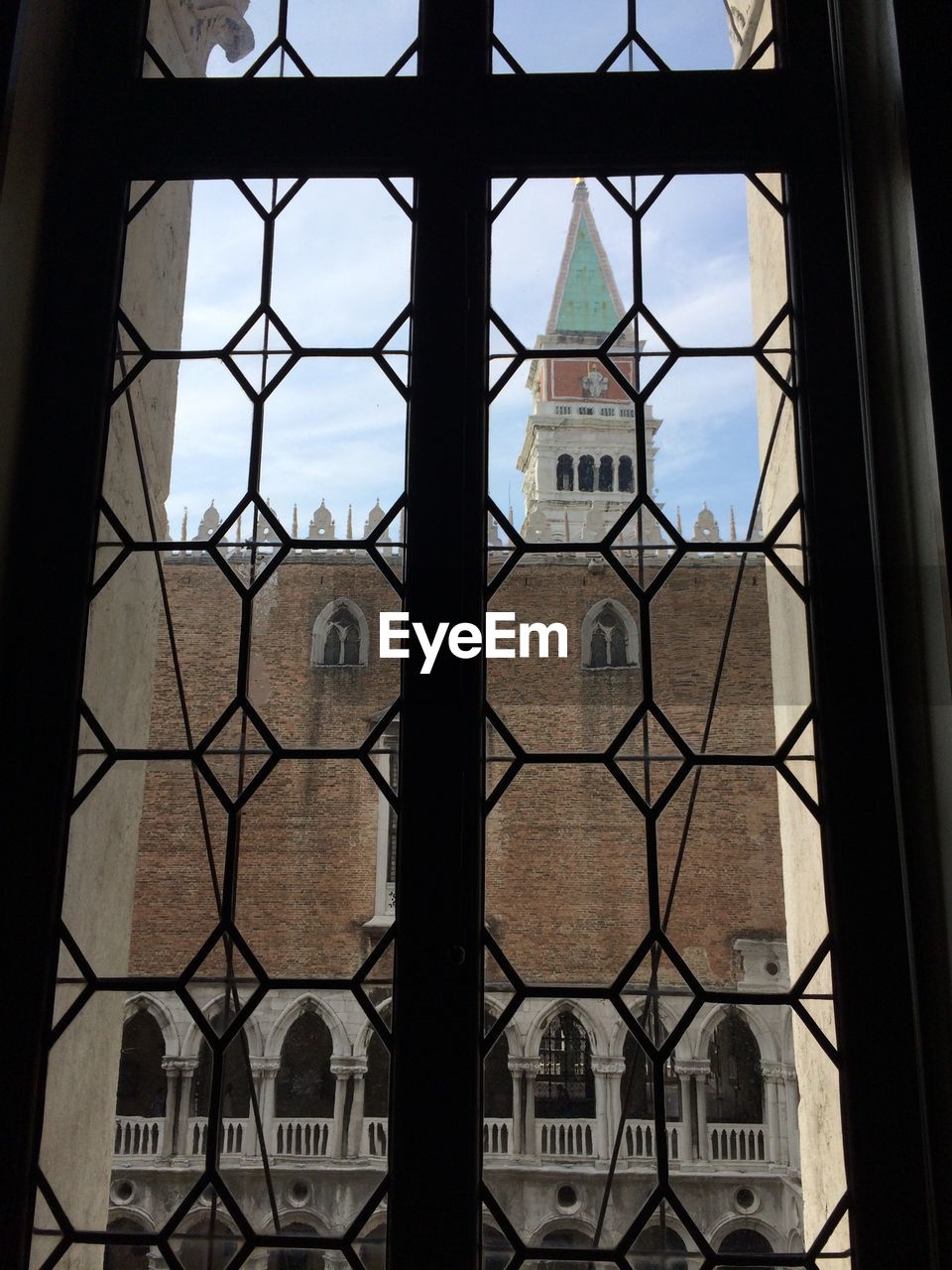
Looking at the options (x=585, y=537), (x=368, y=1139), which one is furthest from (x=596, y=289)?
(x=368, y=1139)

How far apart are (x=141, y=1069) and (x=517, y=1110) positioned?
0.50 meters

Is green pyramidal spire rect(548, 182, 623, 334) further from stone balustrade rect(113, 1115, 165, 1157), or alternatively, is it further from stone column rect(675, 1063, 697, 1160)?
stone balustrade rect(113, 1115, 165, 1157)

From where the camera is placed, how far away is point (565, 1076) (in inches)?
55.7

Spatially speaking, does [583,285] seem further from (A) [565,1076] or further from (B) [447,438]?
(A) [565,1076]

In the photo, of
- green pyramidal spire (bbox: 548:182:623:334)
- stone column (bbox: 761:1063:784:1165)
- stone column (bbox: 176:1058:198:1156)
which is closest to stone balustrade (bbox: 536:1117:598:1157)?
stone column (bbox: 761:1063:784:1165)

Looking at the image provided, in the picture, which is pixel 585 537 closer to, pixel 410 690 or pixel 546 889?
pixel 410 690

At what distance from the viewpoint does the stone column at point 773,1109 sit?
1.38 meters

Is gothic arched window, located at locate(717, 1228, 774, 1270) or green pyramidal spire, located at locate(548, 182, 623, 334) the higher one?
green pyramidal spire, located at locate(548, 182, 623, 334)

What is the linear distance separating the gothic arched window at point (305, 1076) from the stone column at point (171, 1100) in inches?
5.2

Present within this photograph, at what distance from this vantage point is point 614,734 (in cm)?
153

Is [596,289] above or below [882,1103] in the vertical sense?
above

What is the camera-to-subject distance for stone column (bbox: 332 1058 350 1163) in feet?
4.59

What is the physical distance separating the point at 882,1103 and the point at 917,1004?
0.13m

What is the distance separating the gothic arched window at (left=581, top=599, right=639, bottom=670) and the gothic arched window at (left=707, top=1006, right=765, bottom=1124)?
0.51m
